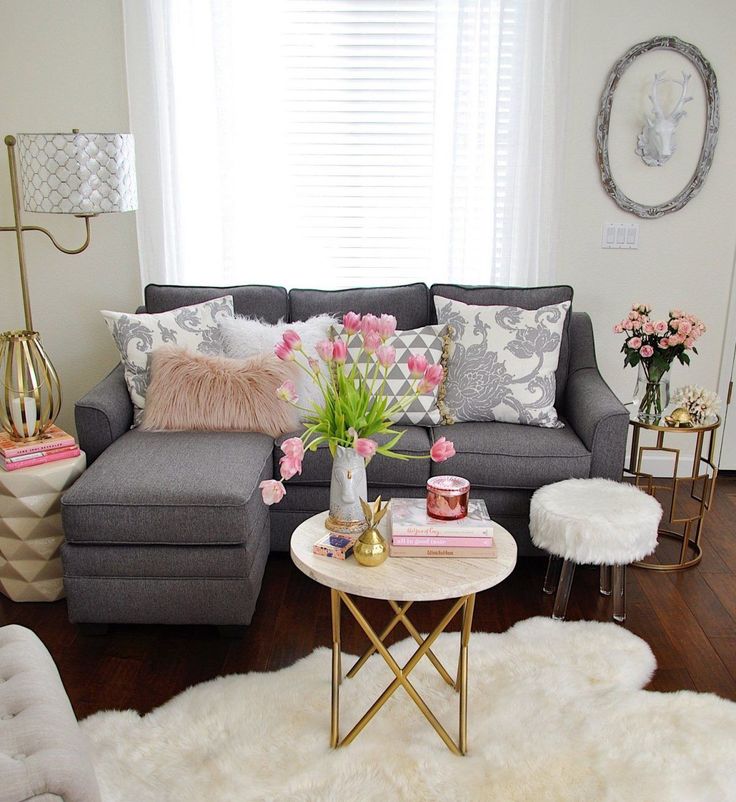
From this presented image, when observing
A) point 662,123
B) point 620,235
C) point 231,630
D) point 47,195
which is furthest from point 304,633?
point 662,123

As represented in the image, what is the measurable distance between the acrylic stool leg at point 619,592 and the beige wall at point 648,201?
1.40 m

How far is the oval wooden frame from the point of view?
141 inches

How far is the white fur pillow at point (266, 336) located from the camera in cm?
328

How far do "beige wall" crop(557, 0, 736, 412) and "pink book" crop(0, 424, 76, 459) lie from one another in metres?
2.25

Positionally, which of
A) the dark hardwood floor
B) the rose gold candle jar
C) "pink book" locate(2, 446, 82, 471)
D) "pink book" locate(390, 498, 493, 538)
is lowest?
the dark hardwood floor

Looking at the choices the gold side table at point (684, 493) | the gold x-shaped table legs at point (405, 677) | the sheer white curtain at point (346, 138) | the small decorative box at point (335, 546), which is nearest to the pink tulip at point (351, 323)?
the small decorative box at point (335, 546)

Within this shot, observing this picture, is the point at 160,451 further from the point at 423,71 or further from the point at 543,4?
the point at 543,4

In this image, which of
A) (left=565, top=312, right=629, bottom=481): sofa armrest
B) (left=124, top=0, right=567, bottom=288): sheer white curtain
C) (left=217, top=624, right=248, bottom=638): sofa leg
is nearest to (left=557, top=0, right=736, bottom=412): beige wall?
(left=124, top=0, right=567, bottom=288): sheer white curtain

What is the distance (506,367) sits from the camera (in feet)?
10.8

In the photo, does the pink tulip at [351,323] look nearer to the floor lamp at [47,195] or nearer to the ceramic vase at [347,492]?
the ceramic vase at [347,492]

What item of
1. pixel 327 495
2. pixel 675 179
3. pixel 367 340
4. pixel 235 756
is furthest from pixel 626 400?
pixel 235 756

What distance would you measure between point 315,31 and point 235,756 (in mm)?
2823

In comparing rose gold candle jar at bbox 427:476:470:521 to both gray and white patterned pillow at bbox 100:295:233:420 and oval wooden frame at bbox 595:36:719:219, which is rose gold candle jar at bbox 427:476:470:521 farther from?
oval wooden frame at bbox 595:36:719:219

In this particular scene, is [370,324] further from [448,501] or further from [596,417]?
[596,417]
